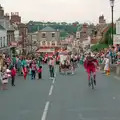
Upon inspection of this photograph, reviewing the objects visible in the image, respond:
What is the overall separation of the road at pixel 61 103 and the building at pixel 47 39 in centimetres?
10940

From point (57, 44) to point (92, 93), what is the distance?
11842 cm

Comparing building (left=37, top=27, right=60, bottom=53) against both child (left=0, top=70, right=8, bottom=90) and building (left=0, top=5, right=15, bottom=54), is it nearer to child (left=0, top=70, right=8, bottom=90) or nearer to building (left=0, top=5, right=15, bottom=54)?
building (left=0, top=5, right=15, bottom=54)

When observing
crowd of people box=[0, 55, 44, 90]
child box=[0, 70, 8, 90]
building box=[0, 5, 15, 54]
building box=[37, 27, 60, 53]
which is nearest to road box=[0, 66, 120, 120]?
child box=[0, 70, 8, 90]

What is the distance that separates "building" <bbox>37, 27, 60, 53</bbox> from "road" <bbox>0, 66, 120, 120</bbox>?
109 meters

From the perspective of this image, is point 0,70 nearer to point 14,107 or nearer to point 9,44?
point 14,107

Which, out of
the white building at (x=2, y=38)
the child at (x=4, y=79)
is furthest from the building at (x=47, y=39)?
the child at (x=4, y=79)

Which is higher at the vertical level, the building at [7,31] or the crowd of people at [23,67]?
the building at [7,31]

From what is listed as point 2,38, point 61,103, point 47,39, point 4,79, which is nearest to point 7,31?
point 2,38

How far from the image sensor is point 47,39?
136 meters

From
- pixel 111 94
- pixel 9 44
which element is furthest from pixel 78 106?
pixel 9 44

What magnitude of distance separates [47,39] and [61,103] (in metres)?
117

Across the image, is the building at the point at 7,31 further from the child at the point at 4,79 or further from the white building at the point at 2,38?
the child at the point at 4,79

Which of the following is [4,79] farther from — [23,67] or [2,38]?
[2,38]

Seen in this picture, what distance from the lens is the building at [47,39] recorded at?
444 feet
